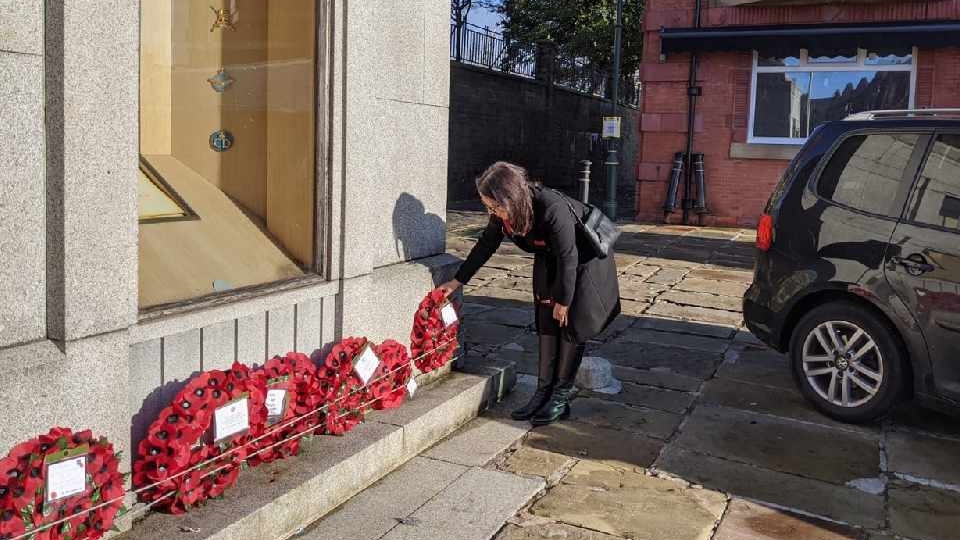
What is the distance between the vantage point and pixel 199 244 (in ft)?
13.5

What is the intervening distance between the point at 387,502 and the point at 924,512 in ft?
8.06

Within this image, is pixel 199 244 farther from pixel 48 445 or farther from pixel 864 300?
pixel 864 300

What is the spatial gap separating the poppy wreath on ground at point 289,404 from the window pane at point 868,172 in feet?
10.7

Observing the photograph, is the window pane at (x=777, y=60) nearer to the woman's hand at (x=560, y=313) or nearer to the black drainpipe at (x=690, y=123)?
the black drainpipe at (x=690, y=123)

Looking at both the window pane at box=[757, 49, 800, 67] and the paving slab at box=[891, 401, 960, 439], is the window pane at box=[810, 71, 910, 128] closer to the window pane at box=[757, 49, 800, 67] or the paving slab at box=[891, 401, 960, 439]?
the window pane at box=[757, 49, 800, 67]

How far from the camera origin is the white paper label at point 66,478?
2.87m

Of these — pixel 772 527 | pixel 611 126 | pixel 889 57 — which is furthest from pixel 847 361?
pixel 611 126

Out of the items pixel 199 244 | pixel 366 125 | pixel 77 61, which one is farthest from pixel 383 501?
pixel 77 61

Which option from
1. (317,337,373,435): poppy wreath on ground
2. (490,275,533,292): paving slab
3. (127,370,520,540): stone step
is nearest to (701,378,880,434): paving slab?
(127,370,520,540): stone step

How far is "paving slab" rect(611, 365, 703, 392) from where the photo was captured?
6.33m

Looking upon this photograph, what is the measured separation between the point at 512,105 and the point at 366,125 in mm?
19991

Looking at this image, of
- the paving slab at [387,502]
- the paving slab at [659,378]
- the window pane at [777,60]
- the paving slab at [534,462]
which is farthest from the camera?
the window pane at [777,60]

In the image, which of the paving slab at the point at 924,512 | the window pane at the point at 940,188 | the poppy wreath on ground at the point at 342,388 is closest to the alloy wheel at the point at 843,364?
the window pane at the point at 940,188

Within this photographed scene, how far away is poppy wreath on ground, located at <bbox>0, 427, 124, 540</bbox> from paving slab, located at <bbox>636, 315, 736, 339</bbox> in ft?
18.8
